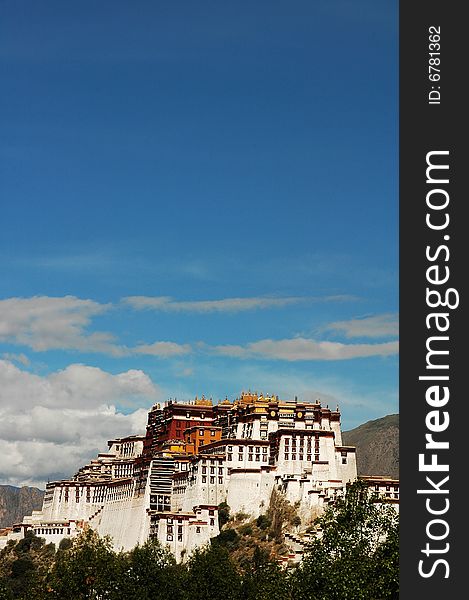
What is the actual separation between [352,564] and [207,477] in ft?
201

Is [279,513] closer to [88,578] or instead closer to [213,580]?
[213,580]

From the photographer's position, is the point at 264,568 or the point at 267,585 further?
the point at 264,568

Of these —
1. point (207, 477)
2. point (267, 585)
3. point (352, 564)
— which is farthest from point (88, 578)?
point (207, 477)

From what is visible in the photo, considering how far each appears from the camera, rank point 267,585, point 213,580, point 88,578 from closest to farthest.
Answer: point 267,585, point 213,580, point 88,578

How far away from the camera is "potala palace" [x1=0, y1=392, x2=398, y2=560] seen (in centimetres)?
12288

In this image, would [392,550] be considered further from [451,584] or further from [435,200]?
[435,200]

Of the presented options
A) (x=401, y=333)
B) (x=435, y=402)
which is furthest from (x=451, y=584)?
(x=401, y=333)

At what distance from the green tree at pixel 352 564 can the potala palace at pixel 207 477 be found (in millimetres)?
36226

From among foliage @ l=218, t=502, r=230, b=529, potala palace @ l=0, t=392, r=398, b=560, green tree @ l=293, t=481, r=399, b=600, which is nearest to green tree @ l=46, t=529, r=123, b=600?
green tree @ l=293, t=481, r=399, b=600

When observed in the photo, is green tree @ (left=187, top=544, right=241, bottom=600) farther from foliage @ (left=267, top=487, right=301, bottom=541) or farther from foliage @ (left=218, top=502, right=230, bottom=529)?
foliage @ (left=218, top=502, right=230, bottom=529)

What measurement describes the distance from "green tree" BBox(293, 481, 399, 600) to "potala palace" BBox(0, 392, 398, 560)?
3623 cm

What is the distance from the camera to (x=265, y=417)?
13462cm

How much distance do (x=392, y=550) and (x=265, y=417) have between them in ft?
223

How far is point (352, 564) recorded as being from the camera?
67.5 m
